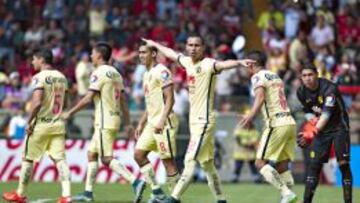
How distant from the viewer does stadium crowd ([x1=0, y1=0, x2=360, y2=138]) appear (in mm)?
28094

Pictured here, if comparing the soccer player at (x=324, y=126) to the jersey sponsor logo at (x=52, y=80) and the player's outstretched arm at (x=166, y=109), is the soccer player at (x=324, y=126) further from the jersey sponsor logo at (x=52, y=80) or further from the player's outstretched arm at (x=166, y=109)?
the jersey sponsor logo at (x=52, y=80)

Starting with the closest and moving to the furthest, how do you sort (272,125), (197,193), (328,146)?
(328,146) → (272,125) → (197,193)

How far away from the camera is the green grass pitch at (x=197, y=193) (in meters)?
18.6

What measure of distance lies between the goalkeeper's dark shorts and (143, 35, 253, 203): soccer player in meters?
1.48

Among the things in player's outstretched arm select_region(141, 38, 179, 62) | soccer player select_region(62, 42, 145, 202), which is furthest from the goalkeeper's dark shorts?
soccer player select_region(62, 42, 145, 202)

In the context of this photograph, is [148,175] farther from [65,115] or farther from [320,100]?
[320,100]

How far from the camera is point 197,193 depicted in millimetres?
20281

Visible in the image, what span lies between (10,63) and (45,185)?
880 centimetres

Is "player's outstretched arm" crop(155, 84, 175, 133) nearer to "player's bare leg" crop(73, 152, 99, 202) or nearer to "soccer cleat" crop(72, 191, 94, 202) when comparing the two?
"player's bare leg" crop(73, 152, 99, 202)

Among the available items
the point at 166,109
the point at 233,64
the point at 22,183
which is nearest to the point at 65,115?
the point at 22,183

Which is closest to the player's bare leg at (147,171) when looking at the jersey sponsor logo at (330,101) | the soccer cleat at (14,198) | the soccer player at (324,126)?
the soccer cleat at (14,198)

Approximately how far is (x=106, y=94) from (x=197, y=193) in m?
3.33

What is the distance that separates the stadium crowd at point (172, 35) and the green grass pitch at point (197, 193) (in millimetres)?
5129

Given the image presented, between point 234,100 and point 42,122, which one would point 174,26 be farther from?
point 42,122
